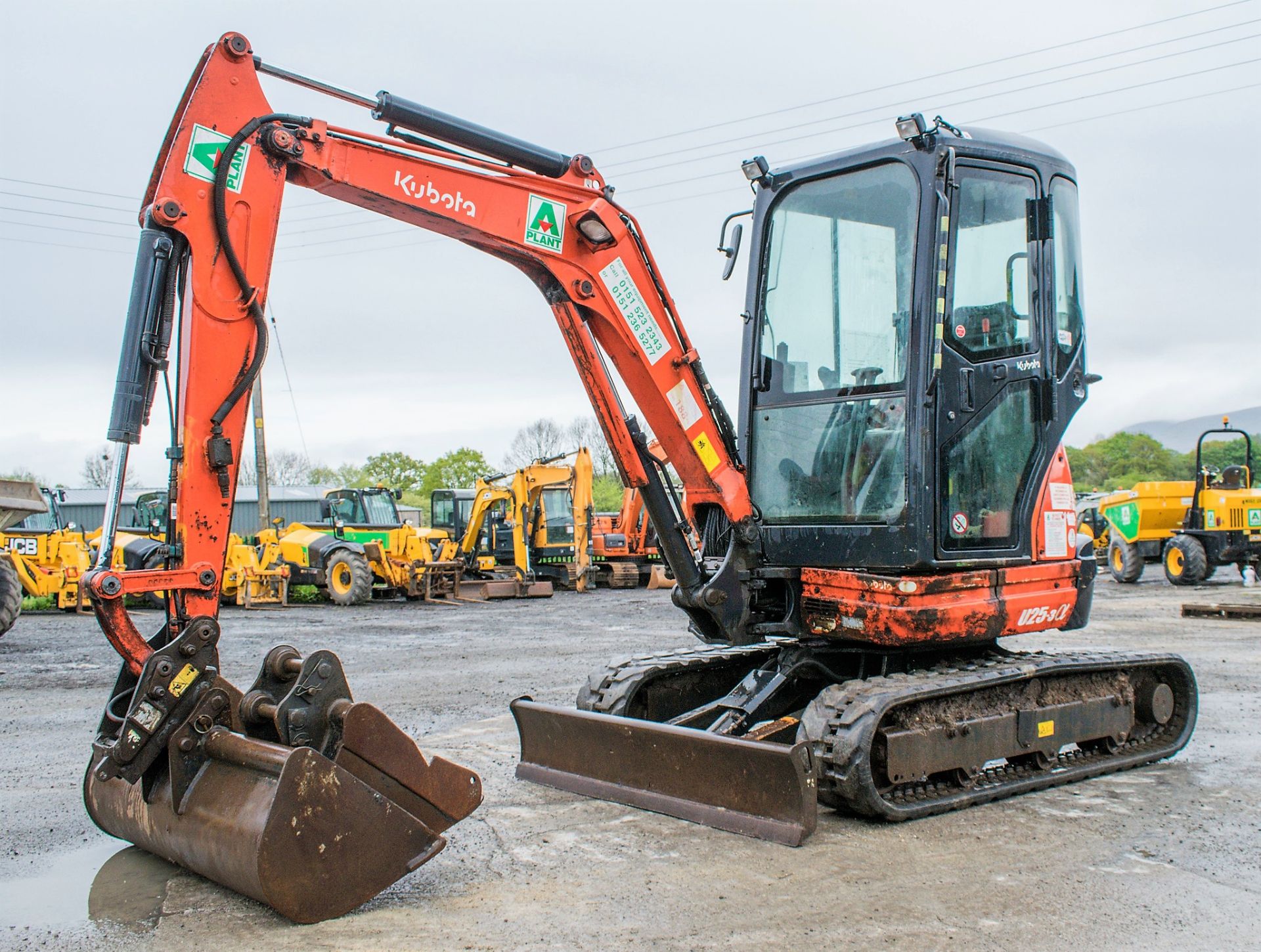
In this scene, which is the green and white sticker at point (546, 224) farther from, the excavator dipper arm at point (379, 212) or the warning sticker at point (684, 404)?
the warning sticker at point (684, 404)

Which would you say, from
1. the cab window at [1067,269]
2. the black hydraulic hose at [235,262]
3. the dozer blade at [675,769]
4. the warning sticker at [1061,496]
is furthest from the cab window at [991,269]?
the black hydraulic hose at [235,262]

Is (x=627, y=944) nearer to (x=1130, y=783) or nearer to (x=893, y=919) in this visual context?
(x=893, y=919)

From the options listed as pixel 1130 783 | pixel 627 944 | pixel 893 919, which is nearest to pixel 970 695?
pixel 1130 783

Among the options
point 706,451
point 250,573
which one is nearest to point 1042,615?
point 706,451

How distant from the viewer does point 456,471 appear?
244ft

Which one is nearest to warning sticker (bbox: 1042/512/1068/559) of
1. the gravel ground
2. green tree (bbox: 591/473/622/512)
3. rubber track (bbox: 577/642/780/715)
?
the gravel ground

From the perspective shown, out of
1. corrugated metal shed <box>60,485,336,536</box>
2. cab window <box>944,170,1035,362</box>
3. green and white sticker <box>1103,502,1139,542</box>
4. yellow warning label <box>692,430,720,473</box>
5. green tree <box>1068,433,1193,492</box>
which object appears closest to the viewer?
cab window <box>944,170,1035,362</box>

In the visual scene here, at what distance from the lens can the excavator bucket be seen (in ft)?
13.0

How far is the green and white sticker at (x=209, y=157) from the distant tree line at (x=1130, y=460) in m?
60.1

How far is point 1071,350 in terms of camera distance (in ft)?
20.5

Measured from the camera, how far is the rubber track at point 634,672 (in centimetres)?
611

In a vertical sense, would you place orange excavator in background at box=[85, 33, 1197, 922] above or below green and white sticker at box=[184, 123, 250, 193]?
below

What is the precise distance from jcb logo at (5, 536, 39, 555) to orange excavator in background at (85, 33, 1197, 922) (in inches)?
584

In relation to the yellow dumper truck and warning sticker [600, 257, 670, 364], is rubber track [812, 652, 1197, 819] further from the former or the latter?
the yellow dumper truck
